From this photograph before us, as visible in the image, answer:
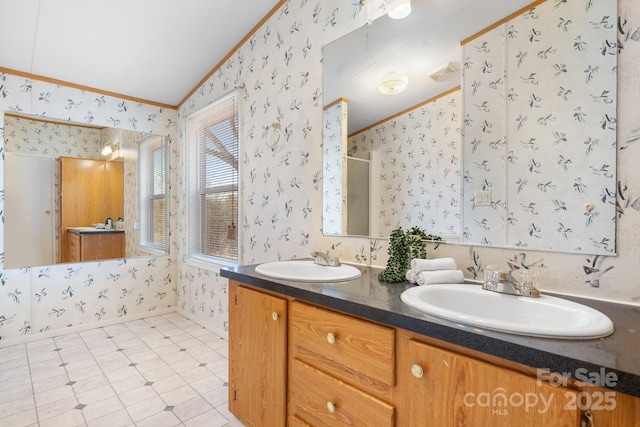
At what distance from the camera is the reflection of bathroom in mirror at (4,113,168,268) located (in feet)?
9.11

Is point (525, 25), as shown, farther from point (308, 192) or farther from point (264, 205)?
point (264, 205)

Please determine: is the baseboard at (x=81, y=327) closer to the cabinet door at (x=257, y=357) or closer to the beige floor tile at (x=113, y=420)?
the beige floor tile at (x=113, y=420)

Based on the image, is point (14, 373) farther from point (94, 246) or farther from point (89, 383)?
point (94, 246)

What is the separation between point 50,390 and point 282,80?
2.58m

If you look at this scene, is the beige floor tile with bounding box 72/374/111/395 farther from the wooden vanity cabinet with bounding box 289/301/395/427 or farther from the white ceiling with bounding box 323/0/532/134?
the white ceiling with bounding box 323/0/532/134

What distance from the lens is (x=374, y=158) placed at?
5.64ft

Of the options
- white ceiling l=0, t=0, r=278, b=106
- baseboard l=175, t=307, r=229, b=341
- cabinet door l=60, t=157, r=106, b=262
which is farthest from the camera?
cabinet door l=60, t=157, r=106, b=262

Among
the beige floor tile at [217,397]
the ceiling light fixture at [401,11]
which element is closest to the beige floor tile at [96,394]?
the beige floor tile at [217,397]

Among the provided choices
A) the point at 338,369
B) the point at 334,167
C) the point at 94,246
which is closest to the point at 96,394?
the point at 94,246

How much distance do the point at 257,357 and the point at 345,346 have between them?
612 mm

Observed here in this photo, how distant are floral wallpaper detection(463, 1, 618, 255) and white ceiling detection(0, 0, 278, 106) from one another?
1.80 meters

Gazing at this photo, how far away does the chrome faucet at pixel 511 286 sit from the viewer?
1027mm

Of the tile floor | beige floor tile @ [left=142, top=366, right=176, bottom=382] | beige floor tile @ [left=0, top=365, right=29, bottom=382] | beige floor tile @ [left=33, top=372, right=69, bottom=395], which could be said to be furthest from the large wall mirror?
beige floor tile @ [left=0, top=365, right=29, bottom=382]

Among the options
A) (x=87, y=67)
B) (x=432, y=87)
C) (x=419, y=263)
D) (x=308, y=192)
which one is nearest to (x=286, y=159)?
(x=308, y=192)
